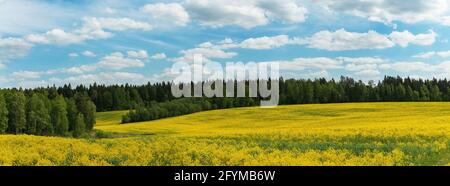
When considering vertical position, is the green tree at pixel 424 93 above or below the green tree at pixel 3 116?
above

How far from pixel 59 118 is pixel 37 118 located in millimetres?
4315

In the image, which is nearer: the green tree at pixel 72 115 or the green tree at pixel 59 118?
the green tree at pixel 59 118

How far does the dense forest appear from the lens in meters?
87.2

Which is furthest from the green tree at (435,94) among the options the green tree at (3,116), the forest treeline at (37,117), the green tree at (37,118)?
the green tree at (3,116)

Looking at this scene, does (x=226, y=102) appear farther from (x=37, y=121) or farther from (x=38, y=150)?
(x=38, y=150)

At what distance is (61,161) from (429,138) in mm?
22427

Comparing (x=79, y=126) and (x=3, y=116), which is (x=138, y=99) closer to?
(x=79, y=126)

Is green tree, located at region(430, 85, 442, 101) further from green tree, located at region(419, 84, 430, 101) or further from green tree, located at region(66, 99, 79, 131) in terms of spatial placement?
green tree, located at region(66, 99, 79, 131)

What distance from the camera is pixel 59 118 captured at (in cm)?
9031

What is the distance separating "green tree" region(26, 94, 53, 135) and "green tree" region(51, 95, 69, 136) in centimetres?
190

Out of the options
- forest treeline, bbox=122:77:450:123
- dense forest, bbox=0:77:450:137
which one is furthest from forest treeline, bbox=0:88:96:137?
forest treeline, bbox=122:77:450:123

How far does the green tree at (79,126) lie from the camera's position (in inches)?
3555

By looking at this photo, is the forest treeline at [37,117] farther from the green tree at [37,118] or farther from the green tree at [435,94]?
the green tree at [435,94]
